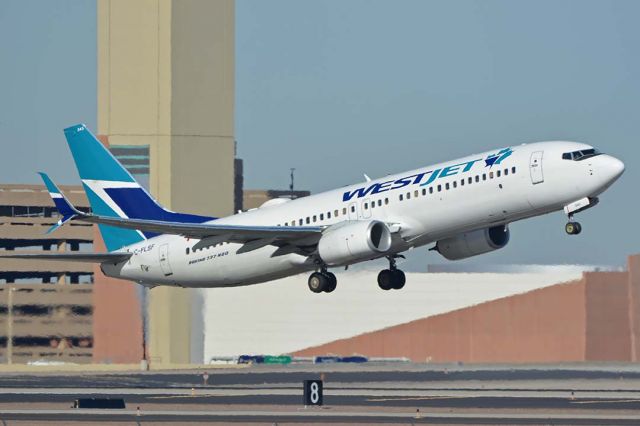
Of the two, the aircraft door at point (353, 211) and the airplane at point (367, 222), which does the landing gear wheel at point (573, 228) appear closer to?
the airplane at point (367, 222)

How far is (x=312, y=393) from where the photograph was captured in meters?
66.2

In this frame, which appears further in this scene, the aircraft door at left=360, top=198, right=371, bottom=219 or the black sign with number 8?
the black sign with number 8

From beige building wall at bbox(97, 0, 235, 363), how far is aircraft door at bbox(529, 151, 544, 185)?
273 feet

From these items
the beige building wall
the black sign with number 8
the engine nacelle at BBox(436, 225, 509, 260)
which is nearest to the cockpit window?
the engine nacelle at BBox(436, 225, 509, 260)

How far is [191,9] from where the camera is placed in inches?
5689

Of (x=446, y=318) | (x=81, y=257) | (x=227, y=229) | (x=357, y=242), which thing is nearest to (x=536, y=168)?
(x=357, y=242)

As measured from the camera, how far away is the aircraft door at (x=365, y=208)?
6444 cm

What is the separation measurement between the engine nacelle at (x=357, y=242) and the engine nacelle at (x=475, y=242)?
421cm

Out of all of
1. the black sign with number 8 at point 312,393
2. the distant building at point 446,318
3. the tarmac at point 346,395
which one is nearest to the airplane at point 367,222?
the black sign with number 8 at point 312,393

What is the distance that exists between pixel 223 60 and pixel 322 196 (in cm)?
8155

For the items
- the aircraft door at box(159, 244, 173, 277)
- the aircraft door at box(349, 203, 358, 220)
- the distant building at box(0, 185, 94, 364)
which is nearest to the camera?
the aircraft door at box(349, 203, 358, 220)

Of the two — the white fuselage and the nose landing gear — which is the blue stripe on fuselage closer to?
the white fuselage

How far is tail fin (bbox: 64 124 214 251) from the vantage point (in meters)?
75.6

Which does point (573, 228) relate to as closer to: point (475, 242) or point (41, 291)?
point (475, 242)
